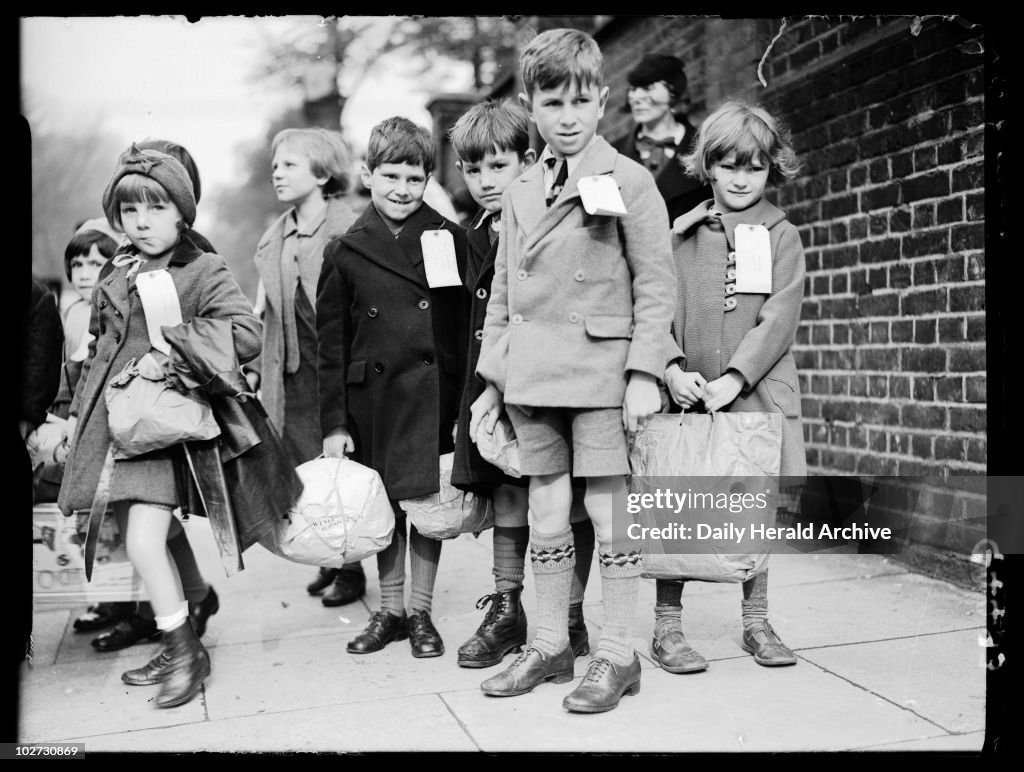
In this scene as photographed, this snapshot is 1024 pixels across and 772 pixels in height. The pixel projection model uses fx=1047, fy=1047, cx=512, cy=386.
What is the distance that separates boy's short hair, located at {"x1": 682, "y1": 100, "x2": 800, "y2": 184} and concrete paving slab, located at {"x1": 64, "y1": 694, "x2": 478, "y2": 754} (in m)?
1.83

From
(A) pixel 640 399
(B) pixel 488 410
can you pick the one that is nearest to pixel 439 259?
(B) pixel 488 410

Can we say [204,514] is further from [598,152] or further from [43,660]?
[598,152]

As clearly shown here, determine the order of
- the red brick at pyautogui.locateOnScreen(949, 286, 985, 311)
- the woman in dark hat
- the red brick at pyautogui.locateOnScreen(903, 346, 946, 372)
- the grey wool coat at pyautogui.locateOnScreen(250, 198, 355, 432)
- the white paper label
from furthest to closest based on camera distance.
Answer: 1. the woman in dark hat
2. the grey wool coat at pyautogui.locateOnScreen(250, 198, 355, 432)
3. the red brick at pyautogui.locateOnScreen(903, 346, 946, 372)
4. the red brick at pyautogui.locateOnScreen(949, 286, 985, 311)
5. the white paper label

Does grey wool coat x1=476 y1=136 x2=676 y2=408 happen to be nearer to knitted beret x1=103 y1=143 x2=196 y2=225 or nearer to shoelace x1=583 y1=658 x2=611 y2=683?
shoelace x1=583 y1=658 x2=611 y2=683

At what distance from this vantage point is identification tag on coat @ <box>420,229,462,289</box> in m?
3.40

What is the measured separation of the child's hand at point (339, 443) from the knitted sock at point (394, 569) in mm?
263

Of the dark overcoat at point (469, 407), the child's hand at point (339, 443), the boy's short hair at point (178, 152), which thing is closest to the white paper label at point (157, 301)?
the boy's short hair at point (178, 152)

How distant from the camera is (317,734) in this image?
109 inches

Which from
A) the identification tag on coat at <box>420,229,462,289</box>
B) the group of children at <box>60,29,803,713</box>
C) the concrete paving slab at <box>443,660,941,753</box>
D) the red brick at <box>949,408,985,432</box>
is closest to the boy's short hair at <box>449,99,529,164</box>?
the group of children at <box>60,29,803,713</box>

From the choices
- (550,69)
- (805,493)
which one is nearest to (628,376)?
(550,69)

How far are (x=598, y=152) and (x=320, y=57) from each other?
1.47m

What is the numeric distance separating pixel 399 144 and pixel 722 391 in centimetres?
131

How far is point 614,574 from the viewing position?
2.97 m

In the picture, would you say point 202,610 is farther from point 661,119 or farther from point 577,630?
point 661,119
